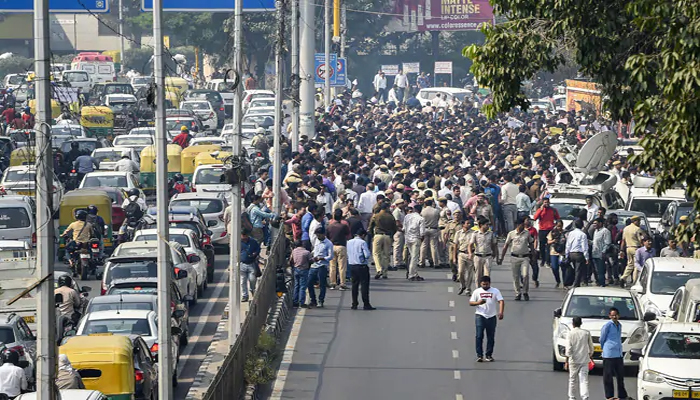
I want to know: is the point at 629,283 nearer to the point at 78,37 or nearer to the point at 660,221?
the point at 660,221

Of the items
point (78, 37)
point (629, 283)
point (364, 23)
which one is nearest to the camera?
point (629, 283)

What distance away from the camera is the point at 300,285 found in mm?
29266

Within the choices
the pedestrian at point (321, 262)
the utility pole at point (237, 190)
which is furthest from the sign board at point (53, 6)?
the utility pole at point (237, 190)

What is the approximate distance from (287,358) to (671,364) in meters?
6.69

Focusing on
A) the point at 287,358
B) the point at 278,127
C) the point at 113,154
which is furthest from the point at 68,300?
the point at 113,154

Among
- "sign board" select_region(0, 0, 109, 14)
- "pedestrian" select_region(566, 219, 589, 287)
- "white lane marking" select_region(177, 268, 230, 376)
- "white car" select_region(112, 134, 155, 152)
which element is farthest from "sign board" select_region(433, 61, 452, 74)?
"pedestrian" select_region(566, 219, 589, 287)

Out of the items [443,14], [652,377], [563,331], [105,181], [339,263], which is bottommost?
[652,377]

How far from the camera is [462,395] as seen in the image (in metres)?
22.2

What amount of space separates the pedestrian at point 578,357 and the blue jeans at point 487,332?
2931 millimetres

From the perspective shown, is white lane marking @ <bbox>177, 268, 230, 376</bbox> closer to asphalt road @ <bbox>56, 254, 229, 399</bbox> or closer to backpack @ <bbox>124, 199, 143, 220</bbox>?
asphalt road @ <bbox>56, 254, 229, 399</bbox>

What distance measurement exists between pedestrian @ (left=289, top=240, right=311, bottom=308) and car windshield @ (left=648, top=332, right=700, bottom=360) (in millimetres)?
8797

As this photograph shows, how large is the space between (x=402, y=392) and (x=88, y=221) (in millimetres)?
12390

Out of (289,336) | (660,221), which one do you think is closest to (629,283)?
(660,221)

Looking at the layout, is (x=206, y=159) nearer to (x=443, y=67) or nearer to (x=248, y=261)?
(x=248, y=261)
